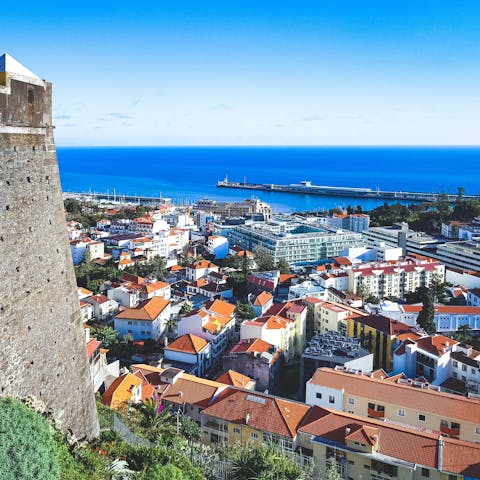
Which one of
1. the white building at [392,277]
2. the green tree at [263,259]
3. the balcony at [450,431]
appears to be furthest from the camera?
the green tree at [263,259]

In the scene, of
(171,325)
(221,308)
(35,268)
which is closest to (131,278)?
(171,325)

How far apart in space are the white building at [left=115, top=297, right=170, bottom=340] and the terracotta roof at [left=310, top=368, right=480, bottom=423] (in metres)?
8.31

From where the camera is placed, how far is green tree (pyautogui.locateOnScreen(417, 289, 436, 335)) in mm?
20719

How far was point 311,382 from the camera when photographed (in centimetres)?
1396

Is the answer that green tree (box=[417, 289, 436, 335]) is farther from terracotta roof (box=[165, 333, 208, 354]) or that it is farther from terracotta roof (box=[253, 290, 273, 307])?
terracotta roof (box=[165, 333, 208, 354])

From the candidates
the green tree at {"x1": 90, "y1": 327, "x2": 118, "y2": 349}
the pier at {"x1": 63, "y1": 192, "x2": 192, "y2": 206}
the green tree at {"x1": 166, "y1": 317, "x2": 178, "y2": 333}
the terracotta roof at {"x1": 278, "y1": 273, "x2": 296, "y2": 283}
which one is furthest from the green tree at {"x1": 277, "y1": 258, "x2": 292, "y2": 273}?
the pier at {"x1": 63, "y1": 192, "x2": 192, "y2": 206}

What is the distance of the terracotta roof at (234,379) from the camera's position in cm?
1509

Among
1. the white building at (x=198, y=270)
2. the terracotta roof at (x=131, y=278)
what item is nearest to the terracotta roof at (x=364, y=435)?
the terracotta roof at (x=131, y=278)

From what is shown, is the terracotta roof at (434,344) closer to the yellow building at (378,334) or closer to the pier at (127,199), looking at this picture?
the yellow building at (378,334)

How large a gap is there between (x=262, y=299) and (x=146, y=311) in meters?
5.21

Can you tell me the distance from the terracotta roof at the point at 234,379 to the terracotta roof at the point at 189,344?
2461 mm

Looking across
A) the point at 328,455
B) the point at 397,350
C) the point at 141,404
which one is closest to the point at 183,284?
the point at 397,350

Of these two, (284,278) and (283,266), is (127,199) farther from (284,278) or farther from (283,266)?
(284,278)

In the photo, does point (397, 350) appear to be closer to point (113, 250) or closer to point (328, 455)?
point (328, 455)
